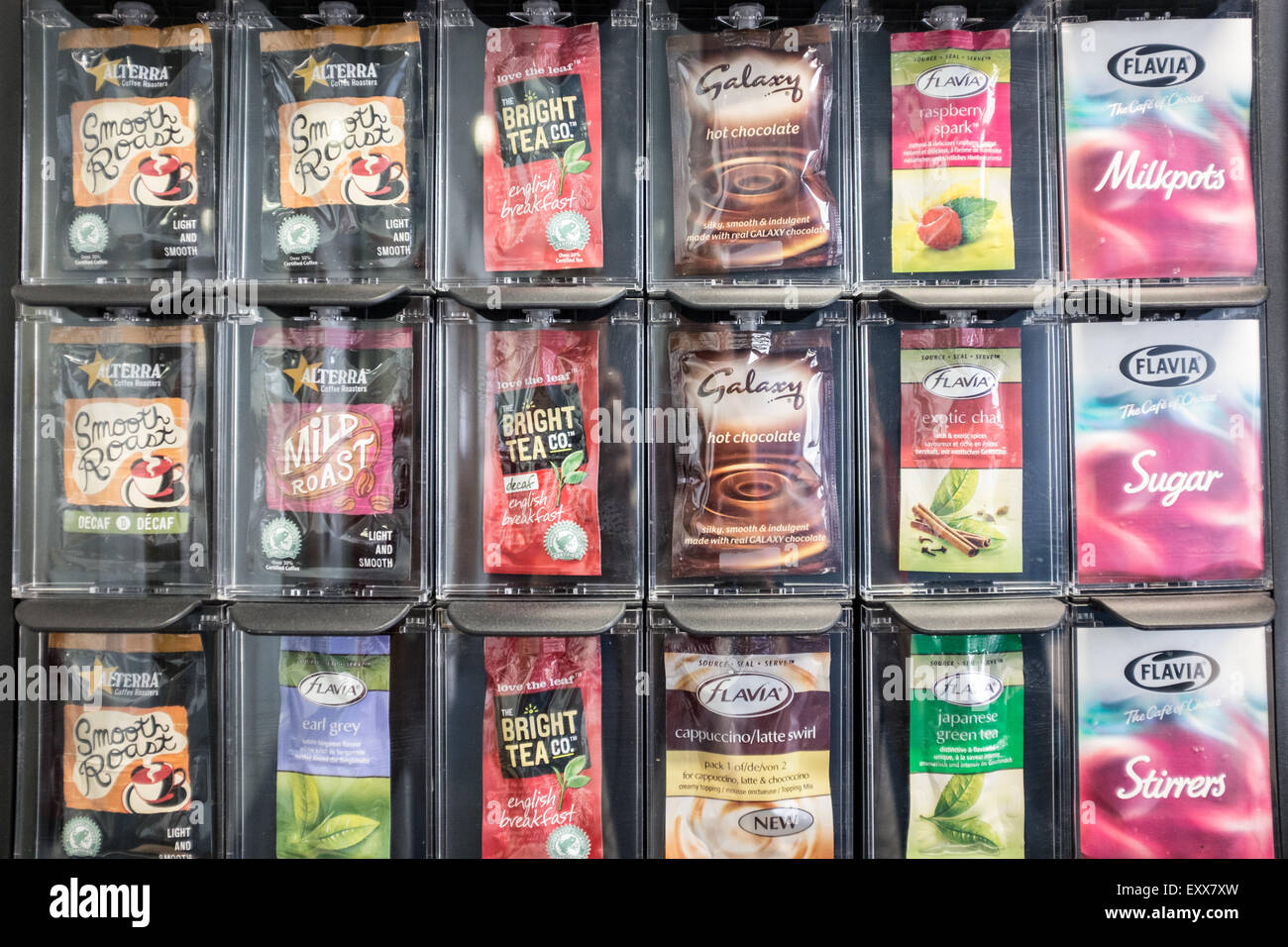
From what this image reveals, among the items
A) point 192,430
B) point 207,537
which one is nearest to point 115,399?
point 192,430

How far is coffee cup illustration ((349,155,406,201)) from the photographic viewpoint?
1.92 meters

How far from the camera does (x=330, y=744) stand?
1908 mm

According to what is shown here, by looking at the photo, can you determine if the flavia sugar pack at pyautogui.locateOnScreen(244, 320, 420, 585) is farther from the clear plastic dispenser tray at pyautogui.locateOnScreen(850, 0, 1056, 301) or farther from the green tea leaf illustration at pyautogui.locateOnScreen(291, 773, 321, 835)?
the clear plastic dispenser tray at pyautogui.locateOnScreen(850, 0, 1056, 301)

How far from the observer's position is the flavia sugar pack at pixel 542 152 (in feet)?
6.28

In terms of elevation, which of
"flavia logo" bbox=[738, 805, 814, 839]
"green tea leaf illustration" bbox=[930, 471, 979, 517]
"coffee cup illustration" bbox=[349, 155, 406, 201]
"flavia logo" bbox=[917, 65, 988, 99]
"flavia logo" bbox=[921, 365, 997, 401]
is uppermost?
"flavia logo" bbox=[917, 65, 988, 99]

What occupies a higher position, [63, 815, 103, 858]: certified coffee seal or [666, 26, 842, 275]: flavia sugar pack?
[666, 26, 842, 275]: flavia sugar pack

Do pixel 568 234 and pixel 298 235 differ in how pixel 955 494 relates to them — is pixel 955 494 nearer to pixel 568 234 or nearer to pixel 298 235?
pixel 568 234

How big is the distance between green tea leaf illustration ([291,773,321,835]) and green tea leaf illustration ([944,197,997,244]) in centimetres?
181

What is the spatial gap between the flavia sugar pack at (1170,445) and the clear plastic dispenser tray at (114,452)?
1880 millimetres

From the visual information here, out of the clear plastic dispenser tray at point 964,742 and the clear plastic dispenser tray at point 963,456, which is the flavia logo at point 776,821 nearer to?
the clear plastic dispenser tray at point 964,742

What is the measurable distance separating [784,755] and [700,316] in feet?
3.13

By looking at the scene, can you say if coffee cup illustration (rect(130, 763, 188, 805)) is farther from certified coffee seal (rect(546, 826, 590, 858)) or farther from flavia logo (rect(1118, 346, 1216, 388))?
flavia logo (rect(1118, 346, 1216, 388))

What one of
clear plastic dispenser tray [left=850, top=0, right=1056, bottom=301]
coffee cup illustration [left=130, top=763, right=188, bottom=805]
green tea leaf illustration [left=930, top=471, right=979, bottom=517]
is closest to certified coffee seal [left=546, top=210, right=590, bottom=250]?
clear plastic dispenser tray [left=850, top=0, right=1056, bottom=301]

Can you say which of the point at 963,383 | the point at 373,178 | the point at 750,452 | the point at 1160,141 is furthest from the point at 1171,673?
the point at 373,178
